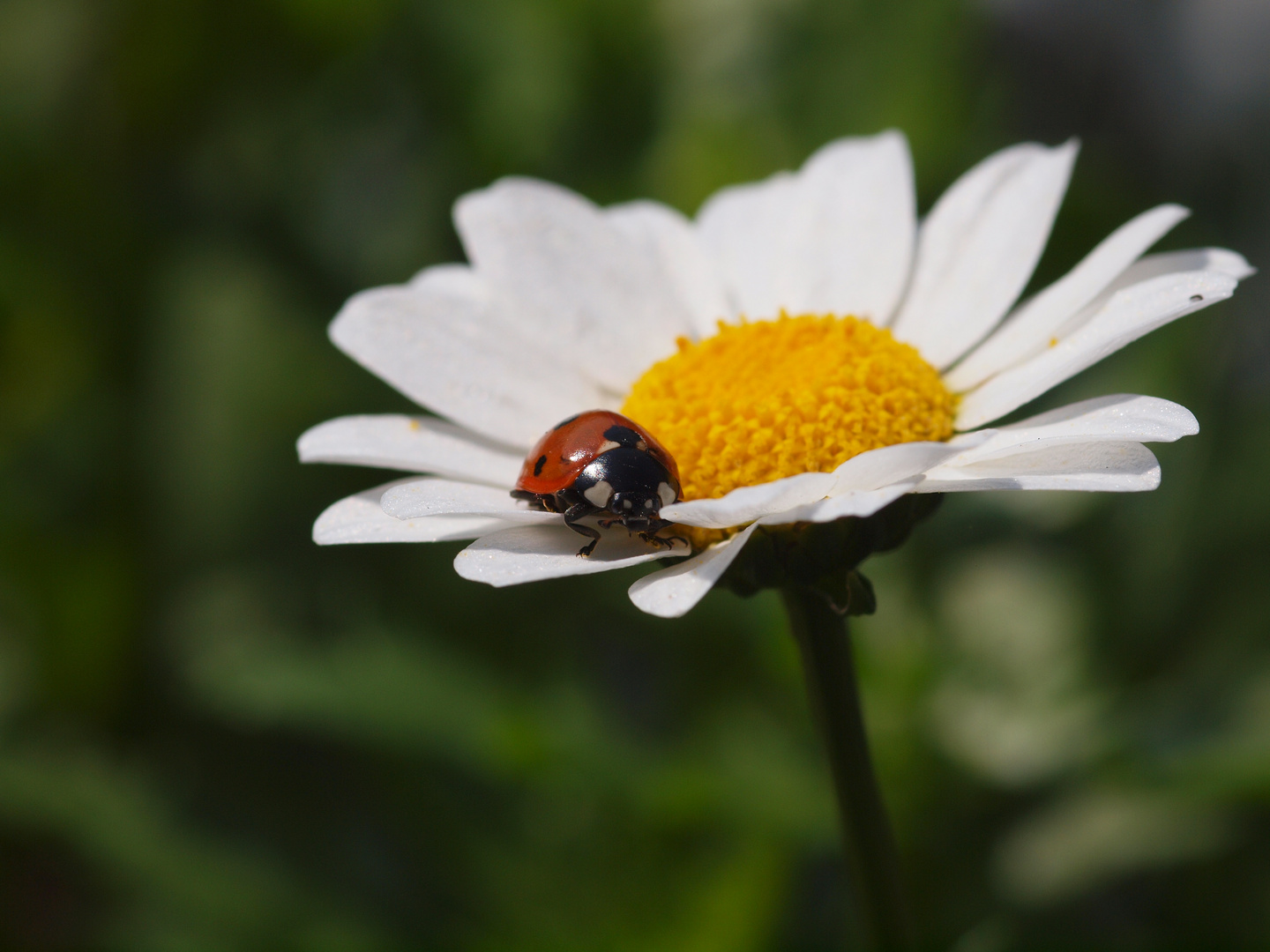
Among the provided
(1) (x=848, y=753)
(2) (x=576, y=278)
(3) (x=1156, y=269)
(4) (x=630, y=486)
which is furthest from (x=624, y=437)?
(3) (x=1156, y=269)

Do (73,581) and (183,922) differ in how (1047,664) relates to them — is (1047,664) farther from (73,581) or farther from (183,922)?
(73,581)

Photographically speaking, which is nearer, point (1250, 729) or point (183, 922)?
point (1250, 729)

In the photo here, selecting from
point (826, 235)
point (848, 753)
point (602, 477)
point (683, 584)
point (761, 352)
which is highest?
point (826, 235)

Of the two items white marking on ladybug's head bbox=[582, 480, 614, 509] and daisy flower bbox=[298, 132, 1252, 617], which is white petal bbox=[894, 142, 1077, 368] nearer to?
daisy flower bbox=[298, 132, 1252, 617]

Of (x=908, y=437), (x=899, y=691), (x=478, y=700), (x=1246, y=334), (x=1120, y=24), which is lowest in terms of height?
(x=899, y=691)

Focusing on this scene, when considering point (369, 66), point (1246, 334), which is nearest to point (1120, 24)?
point (1246, 334)

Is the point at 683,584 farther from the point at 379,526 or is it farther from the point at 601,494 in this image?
the point at 379,526
